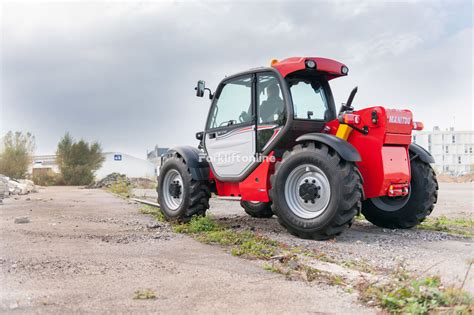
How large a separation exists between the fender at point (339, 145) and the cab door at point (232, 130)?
1.23 metres

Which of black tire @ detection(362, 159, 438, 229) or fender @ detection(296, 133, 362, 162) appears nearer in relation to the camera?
fender @ detection(296, 133, 362, 162)

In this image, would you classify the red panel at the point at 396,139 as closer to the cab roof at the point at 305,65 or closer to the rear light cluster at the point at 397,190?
the rear light cluster at the point at 397,190

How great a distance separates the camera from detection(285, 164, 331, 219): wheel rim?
6.28 meters

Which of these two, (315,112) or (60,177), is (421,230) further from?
(60,177)

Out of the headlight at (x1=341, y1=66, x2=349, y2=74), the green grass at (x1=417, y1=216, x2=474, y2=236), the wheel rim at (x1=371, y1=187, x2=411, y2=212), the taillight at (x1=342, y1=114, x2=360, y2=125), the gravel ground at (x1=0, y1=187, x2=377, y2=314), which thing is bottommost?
the gravel ground at (x1=0, y1=187, x2=377, y2=314)

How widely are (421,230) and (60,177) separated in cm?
2827

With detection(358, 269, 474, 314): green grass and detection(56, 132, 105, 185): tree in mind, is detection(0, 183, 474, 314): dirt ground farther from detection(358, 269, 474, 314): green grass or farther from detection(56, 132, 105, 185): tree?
detection(56, 132, 105, 185): tree

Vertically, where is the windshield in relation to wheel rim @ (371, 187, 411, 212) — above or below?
above

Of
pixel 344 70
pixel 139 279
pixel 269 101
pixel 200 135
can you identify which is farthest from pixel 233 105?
pixel 139 279

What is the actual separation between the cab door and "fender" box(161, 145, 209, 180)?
211mm

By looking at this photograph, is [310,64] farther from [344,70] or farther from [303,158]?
[303,158]

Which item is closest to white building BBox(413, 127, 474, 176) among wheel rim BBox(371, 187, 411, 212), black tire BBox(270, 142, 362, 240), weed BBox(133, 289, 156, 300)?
wheel rim BBox(371, 187, 411, 212)

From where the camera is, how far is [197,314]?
3.26 m

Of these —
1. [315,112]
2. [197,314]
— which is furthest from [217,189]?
[197,314]
